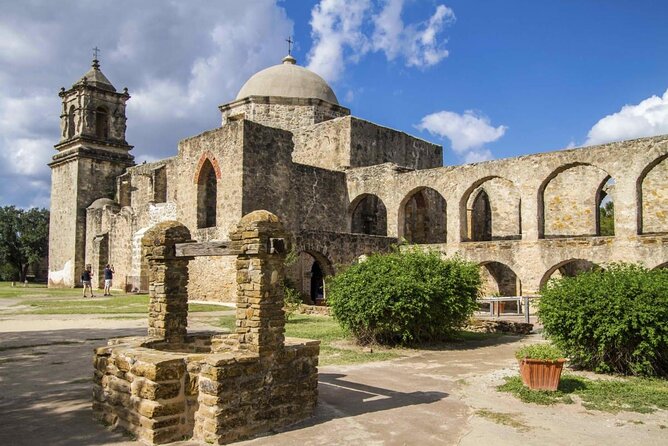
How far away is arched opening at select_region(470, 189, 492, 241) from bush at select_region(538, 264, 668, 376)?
1664cm

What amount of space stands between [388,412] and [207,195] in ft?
47.9

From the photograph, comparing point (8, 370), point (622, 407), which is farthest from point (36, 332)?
point (622, 407)

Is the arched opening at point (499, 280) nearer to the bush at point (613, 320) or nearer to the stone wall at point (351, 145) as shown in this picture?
the stone wall at point (351, 145)

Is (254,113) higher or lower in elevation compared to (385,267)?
higher

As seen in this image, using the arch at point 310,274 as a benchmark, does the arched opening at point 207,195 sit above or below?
above

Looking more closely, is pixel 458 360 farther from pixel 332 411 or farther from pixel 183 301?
pixel 183 301

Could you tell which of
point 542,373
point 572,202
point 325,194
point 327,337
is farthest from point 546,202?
point 542,373

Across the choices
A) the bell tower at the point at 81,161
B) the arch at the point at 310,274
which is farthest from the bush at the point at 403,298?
the bell tower at the point at 81,161

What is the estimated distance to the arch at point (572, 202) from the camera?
2223 cm

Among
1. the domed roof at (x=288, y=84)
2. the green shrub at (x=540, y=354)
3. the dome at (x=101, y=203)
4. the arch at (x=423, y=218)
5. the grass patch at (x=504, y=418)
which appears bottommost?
the grass patch at (x=504, y=418)

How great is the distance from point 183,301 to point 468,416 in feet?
11.2

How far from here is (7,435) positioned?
507 centimetres

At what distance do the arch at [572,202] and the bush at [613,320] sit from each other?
14.2 meters

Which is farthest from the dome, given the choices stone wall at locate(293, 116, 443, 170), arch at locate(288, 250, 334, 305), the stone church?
arch at locate(288, 250, 334, 305)
